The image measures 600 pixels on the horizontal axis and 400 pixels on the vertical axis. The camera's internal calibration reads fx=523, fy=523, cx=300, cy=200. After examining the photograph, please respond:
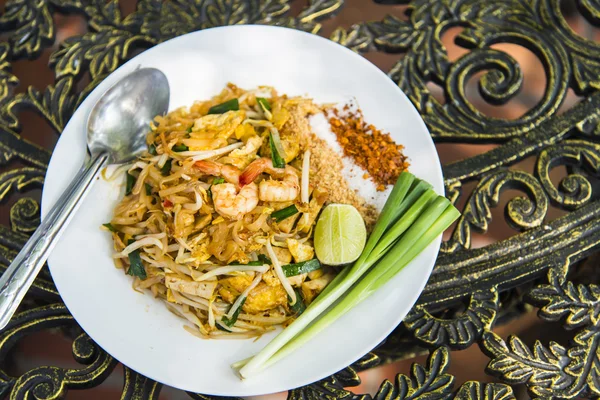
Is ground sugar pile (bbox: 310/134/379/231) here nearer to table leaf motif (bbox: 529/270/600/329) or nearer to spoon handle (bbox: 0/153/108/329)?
table leaf motif (bbox: 529/270/600/329)

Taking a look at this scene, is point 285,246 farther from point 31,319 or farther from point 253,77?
point 31,319

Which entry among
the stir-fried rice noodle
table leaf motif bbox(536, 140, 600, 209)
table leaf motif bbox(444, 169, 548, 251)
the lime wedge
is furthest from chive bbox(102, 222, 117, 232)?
table leaf motif bbox(536, 140, 600, 209)

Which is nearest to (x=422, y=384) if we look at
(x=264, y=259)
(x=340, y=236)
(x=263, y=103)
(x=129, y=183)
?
(x=340, y=236)

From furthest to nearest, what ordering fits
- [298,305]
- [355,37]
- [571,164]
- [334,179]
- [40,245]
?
1. [355,37]
2. [571,164]
3. [334,179]
4. [298,305]
5. [40,245]

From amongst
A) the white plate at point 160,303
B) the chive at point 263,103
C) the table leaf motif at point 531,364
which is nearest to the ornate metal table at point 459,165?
the table leaf motif at point 531,364

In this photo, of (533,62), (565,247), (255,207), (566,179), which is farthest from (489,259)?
(533,62)

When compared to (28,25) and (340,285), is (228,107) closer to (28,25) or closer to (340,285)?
(340,285)
